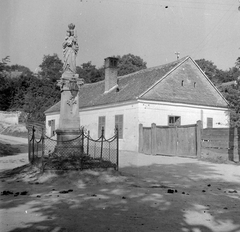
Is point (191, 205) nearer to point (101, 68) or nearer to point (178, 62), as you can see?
point (178, 62)

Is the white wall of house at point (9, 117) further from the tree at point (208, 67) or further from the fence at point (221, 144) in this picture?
the fence at point (221, 144)

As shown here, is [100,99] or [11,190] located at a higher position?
[100,99]

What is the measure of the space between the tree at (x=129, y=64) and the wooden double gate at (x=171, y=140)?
123 ft

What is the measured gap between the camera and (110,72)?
94.9 feet

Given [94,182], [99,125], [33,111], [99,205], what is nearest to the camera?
[99,205]

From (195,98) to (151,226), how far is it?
2107 centimetres

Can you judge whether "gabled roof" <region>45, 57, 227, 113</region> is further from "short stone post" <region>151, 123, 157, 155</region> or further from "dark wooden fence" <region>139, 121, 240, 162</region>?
"dark wooden fence" <region>139, 121, 240, 162</region>

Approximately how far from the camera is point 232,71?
63000mm

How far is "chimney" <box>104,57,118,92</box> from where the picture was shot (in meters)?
28.3

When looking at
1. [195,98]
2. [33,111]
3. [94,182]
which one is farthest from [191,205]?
[33,111]

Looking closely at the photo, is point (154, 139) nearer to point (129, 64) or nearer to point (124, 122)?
point (124, 122)

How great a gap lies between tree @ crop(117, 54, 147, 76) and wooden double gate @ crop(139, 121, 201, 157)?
3745cm

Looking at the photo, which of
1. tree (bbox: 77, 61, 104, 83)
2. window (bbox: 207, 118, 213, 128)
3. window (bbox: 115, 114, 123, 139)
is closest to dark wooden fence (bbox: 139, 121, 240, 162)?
window (bbox: 115, 114, 123, 139)

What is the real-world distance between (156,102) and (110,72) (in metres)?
6.64
